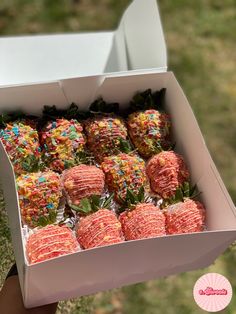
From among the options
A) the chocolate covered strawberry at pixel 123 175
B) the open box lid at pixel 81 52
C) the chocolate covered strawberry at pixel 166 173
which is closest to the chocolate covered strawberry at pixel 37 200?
the chocolate covered strawberry at pixel 123 175

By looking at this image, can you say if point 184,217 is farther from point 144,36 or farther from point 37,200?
point 144,36

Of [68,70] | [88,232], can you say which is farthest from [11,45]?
[88,232]

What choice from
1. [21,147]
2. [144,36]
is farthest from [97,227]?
[144,36]

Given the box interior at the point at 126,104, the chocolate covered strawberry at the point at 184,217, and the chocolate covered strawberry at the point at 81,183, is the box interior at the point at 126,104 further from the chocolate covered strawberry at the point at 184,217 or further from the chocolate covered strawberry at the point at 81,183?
the chocolate covered strawberry at the point at 81,183

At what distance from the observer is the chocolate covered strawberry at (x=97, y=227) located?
1427 mm

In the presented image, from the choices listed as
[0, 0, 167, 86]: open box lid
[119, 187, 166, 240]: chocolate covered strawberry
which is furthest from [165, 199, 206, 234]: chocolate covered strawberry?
[0, 0, 167, 86]: open box lid

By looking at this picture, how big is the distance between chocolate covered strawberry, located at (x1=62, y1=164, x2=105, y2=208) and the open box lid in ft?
1.54

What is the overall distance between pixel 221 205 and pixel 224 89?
4.07ft

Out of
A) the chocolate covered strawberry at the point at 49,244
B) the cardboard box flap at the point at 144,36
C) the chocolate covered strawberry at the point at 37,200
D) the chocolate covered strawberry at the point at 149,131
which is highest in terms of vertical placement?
the cardboard box flap at the point at 144,36

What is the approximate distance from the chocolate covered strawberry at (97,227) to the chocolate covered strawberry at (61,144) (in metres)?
0.18

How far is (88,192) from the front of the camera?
5.05 feet

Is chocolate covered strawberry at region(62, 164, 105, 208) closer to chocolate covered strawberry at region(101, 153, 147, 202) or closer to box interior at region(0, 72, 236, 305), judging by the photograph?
chocolate covered strawberry at region(101, 153, 147, 202)

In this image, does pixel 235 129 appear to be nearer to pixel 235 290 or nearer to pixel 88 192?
pixel 235 290

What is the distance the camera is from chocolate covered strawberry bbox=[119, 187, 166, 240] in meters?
1.45
